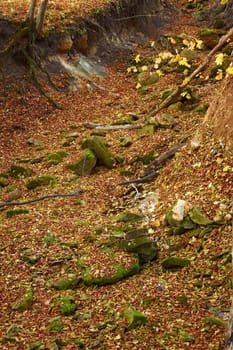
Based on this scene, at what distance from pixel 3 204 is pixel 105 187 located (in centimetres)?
230

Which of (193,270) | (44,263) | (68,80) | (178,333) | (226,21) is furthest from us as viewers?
(226,21)

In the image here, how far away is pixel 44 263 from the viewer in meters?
7.98

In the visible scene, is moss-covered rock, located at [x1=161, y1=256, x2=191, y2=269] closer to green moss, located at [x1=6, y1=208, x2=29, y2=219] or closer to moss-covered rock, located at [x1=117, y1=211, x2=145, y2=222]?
moss-covered rock, located at [x1=117, y1=211, x2=145, y2=222]

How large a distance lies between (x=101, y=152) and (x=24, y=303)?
18.0 feet

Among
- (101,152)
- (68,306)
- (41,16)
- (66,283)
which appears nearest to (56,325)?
(68,306)

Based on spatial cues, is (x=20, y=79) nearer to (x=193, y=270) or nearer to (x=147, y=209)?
(x=147, y=209)

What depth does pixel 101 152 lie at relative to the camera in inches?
462

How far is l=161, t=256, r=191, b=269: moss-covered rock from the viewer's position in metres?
7.27

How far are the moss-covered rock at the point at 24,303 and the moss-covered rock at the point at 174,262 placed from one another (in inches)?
83.3

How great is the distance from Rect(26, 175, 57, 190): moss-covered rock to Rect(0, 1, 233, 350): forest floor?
111mm

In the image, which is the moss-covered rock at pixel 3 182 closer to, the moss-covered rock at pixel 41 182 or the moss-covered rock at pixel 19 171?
the moss-covered rock at pixel 19 171

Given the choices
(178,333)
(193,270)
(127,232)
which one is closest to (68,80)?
(127,232)

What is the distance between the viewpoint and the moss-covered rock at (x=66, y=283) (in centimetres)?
729

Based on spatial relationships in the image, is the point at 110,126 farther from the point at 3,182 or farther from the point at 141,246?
the point at 141,246
